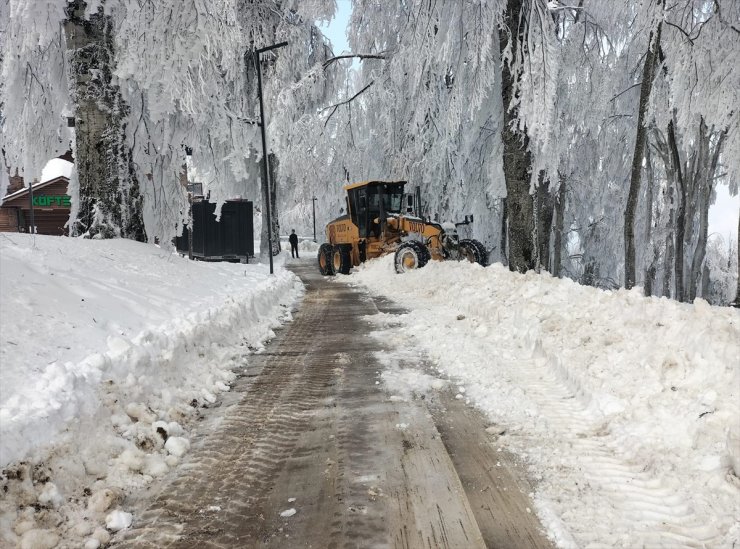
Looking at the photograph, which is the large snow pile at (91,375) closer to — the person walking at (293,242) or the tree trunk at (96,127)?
the tree trunk at (96,127)

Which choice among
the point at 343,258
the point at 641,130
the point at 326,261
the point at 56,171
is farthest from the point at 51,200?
Answer: the point at 641,130

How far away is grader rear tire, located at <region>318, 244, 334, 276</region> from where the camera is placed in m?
19.1

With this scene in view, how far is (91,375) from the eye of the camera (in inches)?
140

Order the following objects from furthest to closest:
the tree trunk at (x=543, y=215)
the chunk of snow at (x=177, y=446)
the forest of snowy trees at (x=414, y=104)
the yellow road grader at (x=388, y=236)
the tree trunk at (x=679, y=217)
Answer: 1. the tree trunk at (x=543, y=215)
2. the yellow road grader at (x=388, y=236)
3. the tree trunk at (x=679, y=217)
4. the forest of snowy trees at (x=414, y=104)
5. the chunk of snow at (x=177, y=446)

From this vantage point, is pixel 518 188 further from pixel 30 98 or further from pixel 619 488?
pixel 30 98

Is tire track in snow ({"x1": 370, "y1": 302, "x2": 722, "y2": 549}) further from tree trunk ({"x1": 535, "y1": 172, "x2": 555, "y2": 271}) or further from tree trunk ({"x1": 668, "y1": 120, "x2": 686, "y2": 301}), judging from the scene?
tree trunk ({"x1": 668, "y1": 120, "x2": 686, "y2": 301})

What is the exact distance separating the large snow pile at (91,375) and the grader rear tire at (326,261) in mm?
11542

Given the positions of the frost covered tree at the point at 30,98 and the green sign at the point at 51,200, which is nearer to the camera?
the frost covered tree at the point at 30,98

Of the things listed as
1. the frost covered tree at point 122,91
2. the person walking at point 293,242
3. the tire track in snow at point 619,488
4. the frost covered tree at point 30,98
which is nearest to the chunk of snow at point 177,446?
the tire track in snow at point 619,488

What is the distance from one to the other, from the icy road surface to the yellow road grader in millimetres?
9839

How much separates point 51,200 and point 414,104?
2093 cm

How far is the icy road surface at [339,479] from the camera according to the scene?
8.14 ft

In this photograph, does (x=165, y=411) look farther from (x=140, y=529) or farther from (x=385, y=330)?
(x=385, y=330)

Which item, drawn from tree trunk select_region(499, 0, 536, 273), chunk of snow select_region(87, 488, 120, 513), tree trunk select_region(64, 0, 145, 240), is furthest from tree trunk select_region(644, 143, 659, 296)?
chunk of snow select_region(87, 488, 120, 513)
